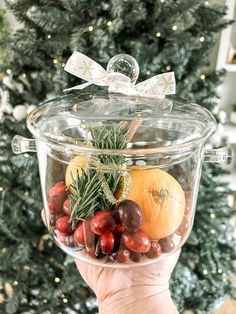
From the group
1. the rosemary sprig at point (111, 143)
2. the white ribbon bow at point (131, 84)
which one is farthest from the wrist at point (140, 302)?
the white ribbon bow at point (131, 84)

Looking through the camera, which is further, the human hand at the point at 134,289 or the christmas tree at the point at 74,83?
the christmas tree at the point at 74,83

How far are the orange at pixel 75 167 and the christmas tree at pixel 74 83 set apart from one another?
1.67 ft

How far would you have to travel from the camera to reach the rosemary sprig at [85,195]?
0.63 meters

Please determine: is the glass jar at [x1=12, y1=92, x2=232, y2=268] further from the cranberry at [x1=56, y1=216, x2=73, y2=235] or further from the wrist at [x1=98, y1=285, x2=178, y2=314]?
the wrist at [x1=98, y1=285, x2=178, y2=314]

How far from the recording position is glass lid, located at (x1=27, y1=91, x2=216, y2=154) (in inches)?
25.3

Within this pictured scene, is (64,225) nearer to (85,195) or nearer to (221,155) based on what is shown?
(85,195)

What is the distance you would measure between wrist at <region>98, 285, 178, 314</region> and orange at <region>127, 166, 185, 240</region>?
187 millimetres

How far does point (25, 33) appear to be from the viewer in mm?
1142

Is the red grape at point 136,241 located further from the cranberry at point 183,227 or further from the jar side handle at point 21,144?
the jar side handle at point 21,144

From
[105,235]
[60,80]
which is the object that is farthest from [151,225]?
[60,80]

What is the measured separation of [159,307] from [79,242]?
0.76 ft

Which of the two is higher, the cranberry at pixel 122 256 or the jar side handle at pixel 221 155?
the jar side handle at pixel 221 155

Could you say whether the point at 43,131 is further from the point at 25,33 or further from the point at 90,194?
the point at 25,33

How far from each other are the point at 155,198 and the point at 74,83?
0.63m
